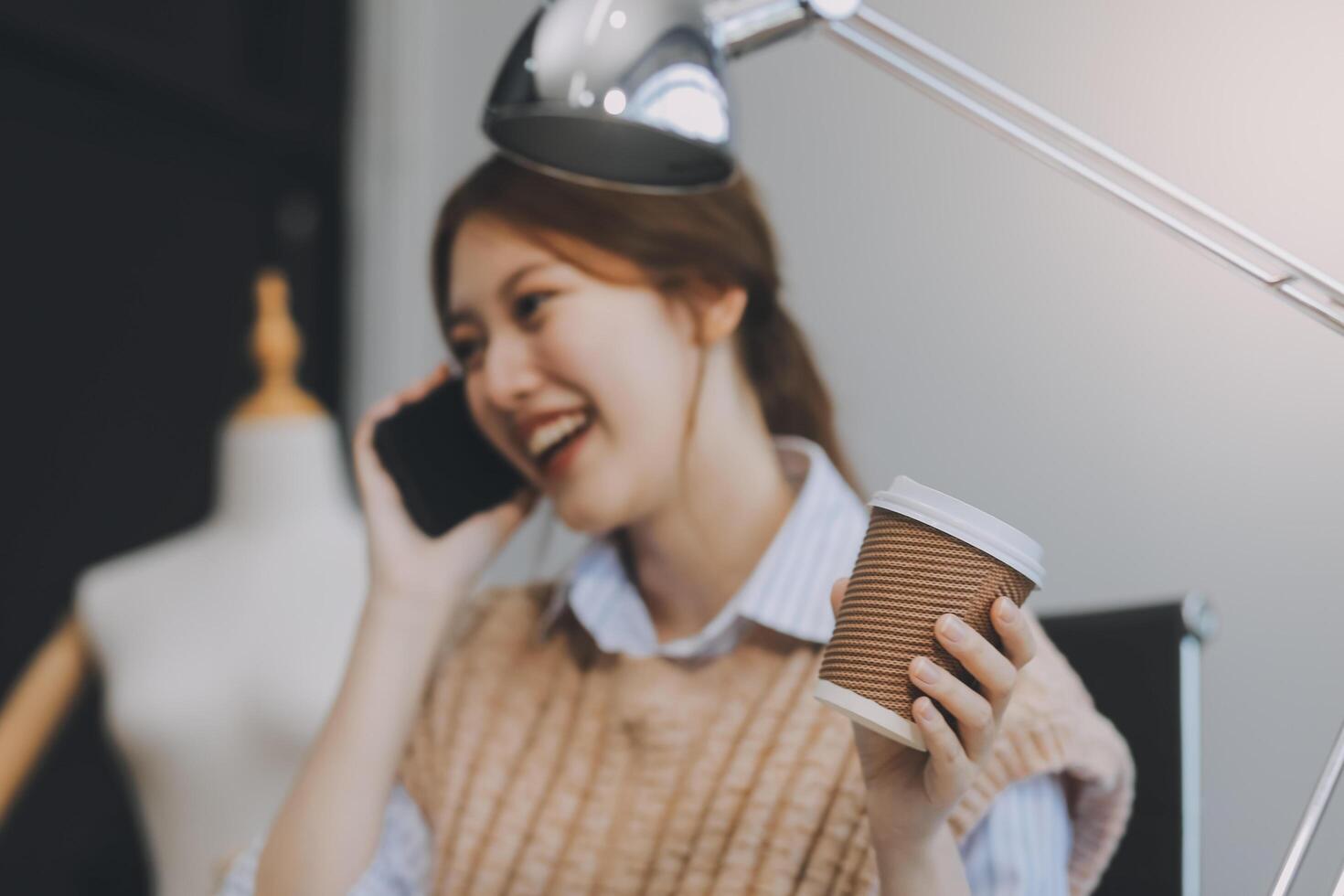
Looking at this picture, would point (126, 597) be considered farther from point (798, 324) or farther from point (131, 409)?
point (798, 324)

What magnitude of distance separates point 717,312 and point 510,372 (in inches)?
5.3

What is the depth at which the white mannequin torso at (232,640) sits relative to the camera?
40.9 inches

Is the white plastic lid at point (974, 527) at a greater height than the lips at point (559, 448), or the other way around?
the white plastic lid at point (974, 527)

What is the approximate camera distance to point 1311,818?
0.57 metres

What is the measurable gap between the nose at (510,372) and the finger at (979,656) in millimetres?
A: 377

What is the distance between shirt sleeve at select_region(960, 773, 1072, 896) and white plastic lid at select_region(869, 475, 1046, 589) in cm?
20

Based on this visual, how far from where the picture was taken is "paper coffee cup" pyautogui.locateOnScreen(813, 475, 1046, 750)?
1.62ft

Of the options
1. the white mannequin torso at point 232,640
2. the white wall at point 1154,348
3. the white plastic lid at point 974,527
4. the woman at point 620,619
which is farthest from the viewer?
the white mannequin torso at point 232,640

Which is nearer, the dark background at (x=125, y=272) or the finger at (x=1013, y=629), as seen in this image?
the finger at (x=1013, y=629)

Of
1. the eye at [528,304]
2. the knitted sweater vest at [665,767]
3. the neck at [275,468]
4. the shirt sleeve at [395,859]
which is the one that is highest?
the eye at [528,304]

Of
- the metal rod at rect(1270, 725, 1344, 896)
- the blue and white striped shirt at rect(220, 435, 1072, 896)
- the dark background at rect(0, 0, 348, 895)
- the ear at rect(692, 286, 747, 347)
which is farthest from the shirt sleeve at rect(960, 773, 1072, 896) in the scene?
the dark background at rect(0, 0, 348, 895)

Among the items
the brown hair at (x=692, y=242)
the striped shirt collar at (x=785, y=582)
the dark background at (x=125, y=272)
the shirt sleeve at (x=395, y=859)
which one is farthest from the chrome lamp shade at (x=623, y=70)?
the dark background at (x=125, y=272)

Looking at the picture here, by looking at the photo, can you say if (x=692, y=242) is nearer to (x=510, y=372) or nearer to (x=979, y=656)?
(x=510, y=372)

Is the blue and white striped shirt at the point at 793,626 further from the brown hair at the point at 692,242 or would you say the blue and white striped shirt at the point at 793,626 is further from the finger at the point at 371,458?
the finger at the point at 371,458
